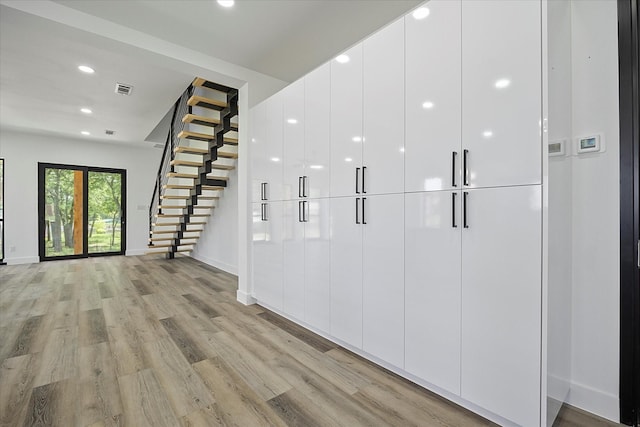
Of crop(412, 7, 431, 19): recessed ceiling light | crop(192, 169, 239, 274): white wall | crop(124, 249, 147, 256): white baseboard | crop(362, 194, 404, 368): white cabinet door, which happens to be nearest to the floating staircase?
crop(192, 169, 239, 274): white wall

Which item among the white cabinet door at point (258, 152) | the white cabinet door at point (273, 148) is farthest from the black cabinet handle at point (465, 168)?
the white cabinet door at point (258, 152)

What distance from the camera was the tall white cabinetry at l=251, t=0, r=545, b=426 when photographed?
57.2 inches

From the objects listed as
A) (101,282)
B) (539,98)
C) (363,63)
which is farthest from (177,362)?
(101,282)

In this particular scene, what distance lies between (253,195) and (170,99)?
2650mm

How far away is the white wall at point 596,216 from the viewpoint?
1.64 meters

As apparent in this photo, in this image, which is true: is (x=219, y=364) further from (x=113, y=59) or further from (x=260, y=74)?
(x=113, y=59)

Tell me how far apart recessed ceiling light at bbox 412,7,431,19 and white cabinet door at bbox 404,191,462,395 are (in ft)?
3.65

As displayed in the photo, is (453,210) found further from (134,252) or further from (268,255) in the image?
(134,252)

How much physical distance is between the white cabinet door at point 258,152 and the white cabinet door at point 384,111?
5.00ft

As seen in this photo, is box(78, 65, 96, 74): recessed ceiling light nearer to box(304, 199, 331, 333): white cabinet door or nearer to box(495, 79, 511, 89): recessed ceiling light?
box(304, 199, 331, 333): white cabinet door

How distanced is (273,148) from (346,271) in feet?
5.33

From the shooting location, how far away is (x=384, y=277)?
2080mm

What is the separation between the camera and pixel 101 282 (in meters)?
4.87

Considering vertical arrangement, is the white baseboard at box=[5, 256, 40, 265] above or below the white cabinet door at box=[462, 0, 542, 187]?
Result: below
